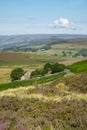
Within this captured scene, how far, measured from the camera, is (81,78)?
25594mm

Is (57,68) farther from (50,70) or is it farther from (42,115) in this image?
(42,115)

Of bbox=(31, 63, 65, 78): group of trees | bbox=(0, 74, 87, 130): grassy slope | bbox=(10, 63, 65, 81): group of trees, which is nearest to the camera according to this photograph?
bbox=(0, 74, 87, 130): grassy slope

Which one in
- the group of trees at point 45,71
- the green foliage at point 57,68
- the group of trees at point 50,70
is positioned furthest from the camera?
the group of trees at point 45,71

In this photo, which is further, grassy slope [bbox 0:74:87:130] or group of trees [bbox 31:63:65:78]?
group of trees [bbox 31:63:65:78]

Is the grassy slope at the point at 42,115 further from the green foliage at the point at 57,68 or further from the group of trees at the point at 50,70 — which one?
the green foliage at the point at 57,68

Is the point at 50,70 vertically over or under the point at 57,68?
under

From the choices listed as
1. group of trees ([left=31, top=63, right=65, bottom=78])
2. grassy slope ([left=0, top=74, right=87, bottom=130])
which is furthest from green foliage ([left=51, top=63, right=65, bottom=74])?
grassy slope ([left=0, top=74, right=87, bottom=130])

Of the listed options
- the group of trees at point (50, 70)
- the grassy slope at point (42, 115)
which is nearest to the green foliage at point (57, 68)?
the group of trees at point (50, 70)

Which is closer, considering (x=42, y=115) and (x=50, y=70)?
(x=42, y=115)

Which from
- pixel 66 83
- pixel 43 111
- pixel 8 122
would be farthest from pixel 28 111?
pixel 66 83

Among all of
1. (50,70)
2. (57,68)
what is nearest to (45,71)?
(50,70)

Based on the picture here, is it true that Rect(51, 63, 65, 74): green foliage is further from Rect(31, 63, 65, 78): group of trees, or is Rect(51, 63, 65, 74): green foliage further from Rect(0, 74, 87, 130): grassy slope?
Rect(0, 74, 87, 130): grassy slope

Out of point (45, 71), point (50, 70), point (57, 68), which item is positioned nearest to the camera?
point (57, 68)

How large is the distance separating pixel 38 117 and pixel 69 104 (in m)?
2.45
